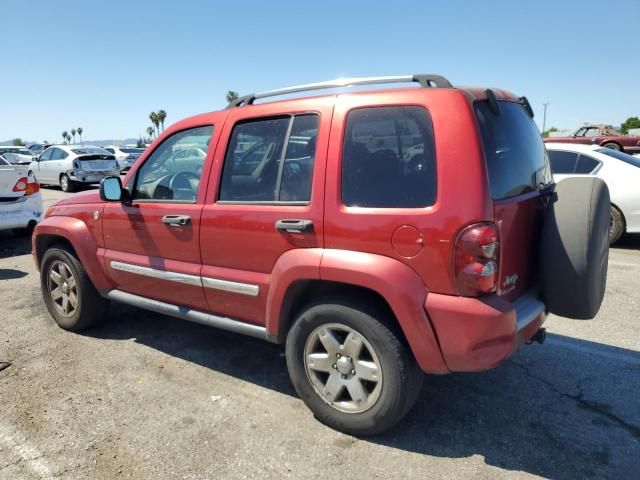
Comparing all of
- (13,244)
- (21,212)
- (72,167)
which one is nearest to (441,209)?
(21,212)

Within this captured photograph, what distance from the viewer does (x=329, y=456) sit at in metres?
2.67

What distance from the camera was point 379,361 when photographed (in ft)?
8.71

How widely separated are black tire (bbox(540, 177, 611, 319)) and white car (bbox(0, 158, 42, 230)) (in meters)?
7.79

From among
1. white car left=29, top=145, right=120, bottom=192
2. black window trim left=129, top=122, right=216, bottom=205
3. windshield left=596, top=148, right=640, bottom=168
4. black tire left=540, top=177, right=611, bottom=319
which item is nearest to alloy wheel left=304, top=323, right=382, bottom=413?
black tire left=540, top=177, right=611, bottom=319

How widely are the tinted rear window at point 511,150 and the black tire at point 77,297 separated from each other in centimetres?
343

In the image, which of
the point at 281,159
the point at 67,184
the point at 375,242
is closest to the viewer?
the point at 375,242

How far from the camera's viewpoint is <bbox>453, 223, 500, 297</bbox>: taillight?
7.64ft

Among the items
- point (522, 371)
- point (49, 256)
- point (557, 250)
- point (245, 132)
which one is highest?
point (245, 132)

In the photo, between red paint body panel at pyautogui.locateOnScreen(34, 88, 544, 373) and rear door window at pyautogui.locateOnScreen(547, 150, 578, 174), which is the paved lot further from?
rear door window at pyautogui.locateOnScreen(547, 150, 578, 174)

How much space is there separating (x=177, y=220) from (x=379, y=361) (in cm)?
170

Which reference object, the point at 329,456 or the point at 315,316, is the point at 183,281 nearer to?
the point at 315,316

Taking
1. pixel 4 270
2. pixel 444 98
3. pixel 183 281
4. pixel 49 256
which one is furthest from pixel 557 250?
pixel 4 270

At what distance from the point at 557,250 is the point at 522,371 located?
1346mm

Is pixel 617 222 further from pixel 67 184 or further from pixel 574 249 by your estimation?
pixel 67 184
